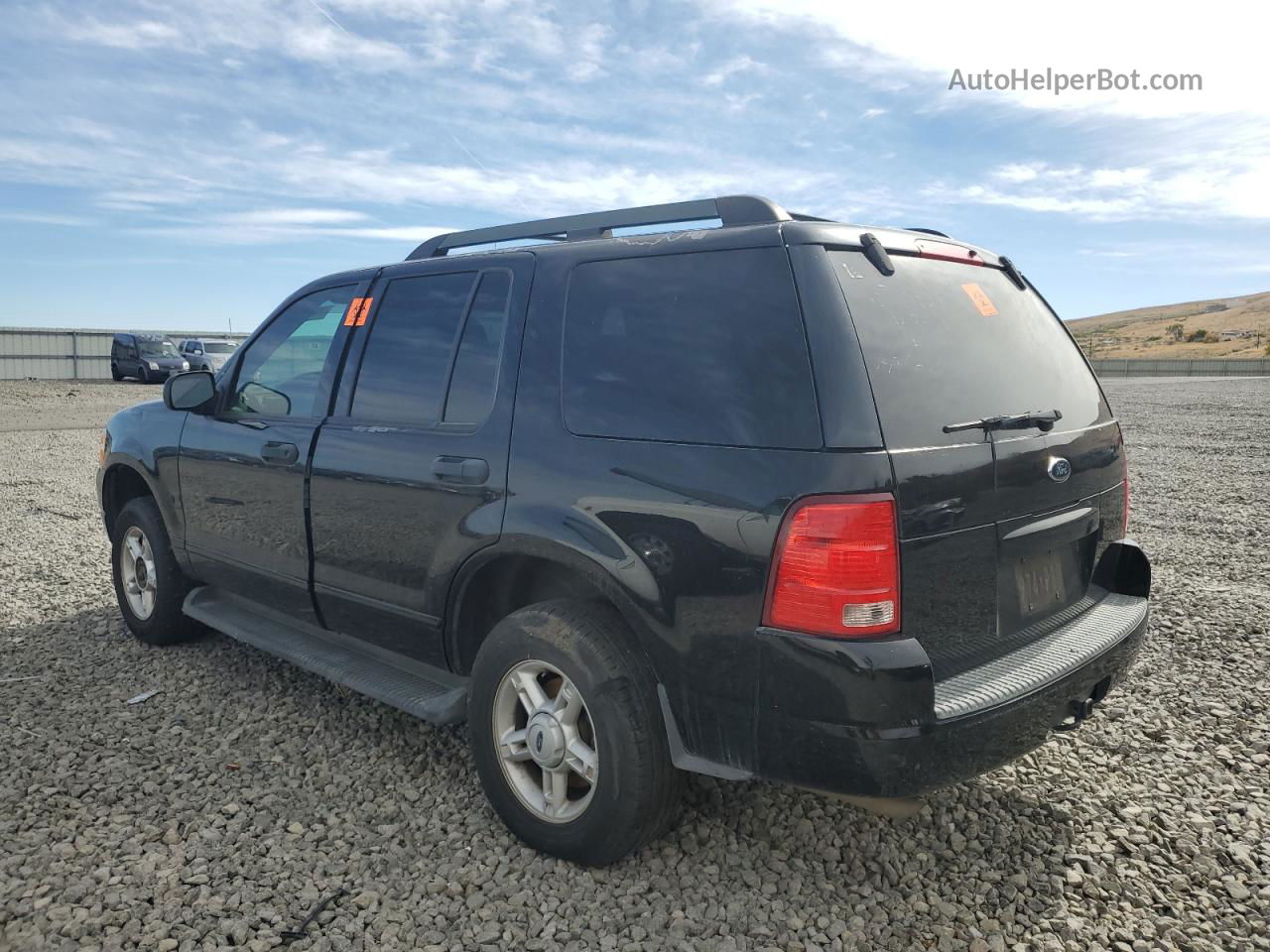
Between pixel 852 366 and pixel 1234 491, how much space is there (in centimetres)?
915

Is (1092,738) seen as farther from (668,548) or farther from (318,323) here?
(318,323)

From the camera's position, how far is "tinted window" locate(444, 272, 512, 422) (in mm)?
3168

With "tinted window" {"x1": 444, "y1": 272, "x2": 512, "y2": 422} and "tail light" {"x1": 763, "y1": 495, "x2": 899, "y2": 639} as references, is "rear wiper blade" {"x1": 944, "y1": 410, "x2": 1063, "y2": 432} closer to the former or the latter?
"tail light" {"x1": 763, "y1": 495, "x2": 899, "y2": 639}

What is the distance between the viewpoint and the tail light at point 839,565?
231cm

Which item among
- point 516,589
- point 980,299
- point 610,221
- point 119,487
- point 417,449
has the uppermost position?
point 610,221

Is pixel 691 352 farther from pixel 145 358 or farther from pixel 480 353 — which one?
pixel 145 358

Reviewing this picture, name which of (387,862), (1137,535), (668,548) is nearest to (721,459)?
(668,548)

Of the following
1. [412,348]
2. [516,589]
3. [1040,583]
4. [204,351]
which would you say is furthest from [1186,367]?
[516,589]

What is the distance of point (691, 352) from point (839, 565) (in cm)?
74

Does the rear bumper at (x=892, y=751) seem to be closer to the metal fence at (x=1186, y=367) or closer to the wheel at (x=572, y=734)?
the wheel at (x=572, y=734)

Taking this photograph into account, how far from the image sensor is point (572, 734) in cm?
281

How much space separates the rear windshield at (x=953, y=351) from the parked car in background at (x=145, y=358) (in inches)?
1283

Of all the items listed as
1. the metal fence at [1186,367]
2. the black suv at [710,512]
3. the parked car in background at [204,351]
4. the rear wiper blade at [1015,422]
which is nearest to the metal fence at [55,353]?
the parked car in background at [204,351]

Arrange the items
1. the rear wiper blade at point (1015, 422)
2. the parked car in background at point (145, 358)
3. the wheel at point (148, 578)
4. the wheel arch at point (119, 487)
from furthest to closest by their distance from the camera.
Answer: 1. the parked car in background at point (145, 358)
2. the wheel arch at point (119, 487)
3. the wheel at point (148, 578)
4. the rear wiper blade at point (1015, 422)
